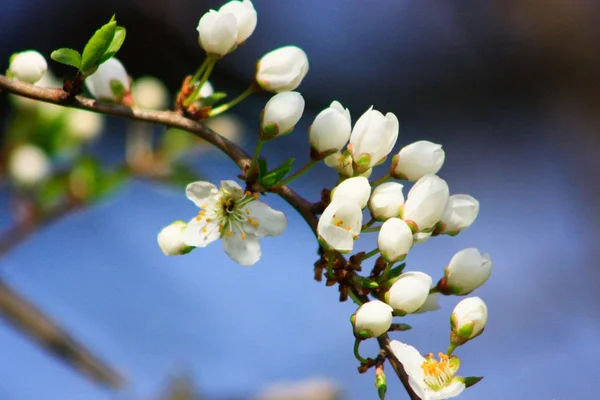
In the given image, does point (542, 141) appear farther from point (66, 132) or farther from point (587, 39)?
point (66, 132)

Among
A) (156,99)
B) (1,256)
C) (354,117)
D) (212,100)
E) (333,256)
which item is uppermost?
(354,117)

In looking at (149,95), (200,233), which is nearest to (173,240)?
(200,233)

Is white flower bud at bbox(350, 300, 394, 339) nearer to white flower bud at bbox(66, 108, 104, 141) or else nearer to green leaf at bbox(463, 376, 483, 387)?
green leaf at bbox(463, 376, 483, 387)

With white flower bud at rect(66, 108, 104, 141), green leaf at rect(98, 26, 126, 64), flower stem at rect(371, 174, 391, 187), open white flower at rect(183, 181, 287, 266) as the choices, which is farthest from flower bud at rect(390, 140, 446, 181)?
white flower bud at rect(66, 108, 104, 141)

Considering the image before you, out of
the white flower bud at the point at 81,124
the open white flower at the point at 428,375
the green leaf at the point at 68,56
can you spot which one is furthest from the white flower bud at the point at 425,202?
the white flower bud at the point at 81,124

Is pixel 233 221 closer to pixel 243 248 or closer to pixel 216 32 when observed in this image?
pixel 243 248

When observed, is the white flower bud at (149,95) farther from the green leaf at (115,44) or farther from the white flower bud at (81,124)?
the green leaf at (115,44)

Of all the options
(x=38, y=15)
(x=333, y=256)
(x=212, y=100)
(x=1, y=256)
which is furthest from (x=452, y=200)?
(x=38, y=15)
